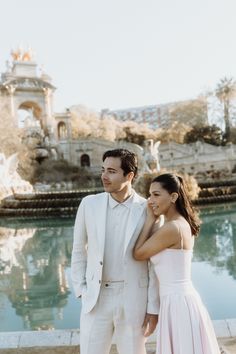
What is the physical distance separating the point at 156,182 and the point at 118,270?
0.54 meters

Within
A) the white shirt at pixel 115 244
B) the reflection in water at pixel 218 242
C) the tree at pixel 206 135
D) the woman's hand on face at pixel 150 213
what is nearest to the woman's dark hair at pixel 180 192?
the woman's hand on face at pixel 150 213

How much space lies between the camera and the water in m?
5.29

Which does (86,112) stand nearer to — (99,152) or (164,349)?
(99,152)

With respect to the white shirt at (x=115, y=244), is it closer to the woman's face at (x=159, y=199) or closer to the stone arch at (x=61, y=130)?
the woman's face at (x=159, y=199)

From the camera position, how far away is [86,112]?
5722 cm

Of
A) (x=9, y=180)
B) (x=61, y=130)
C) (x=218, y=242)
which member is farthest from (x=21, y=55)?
(x=218, y=242)

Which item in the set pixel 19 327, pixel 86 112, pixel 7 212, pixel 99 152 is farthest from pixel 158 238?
pixel 86 112

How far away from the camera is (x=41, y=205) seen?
18672 millimetres

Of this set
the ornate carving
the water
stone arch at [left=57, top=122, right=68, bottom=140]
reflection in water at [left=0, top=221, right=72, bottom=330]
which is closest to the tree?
stone arch at [left=57, top=122, right=68, bottom=140]

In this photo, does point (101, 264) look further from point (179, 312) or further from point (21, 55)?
point (21, 55)

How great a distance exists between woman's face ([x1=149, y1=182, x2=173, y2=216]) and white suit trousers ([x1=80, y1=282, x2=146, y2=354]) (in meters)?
0.46

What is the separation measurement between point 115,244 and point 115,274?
0.17 m

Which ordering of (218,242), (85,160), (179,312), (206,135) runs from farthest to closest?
(85,160) → (206,135) → (218,242) → (179,312)

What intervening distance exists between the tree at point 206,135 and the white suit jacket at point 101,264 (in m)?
39.1
